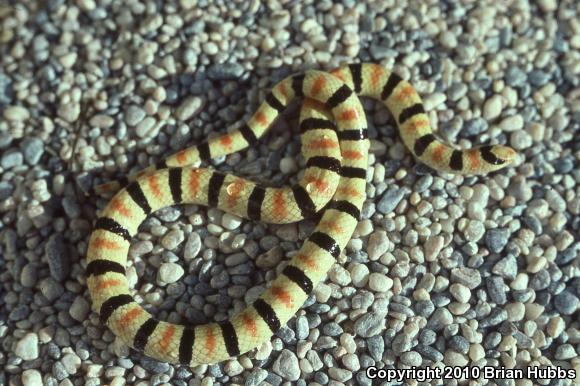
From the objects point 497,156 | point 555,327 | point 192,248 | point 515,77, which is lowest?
point 555,327

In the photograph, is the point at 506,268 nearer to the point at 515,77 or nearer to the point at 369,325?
the point at 369,325

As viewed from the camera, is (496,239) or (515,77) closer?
(496,239)

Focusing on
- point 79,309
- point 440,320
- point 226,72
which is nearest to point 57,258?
point 79,309

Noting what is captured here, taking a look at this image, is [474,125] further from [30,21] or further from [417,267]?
[30,21]

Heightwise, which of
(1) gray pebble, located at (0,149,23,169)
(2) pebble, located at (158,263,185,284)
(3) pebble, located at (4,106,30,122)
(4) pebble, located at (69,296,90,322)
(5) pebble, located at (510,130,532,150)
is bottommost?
(4) pebble, located at (69,296,90,322)

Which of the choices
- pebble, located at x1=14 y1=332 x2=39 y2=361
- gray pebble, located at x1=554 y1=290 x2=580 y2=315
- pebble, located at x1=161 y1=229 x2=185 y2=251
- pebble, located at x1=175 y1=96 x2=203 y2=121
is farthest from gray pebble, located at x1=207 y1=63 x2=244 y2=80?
gray pebble, located at x1=554 y1=290 x2=580 y2=315

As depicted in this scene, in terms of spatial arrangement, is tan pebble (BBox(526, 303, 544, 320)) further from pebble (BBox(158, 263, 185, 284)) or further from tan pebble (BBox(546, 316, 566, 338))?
pebble (BBox(158, 263, 185, 284))
